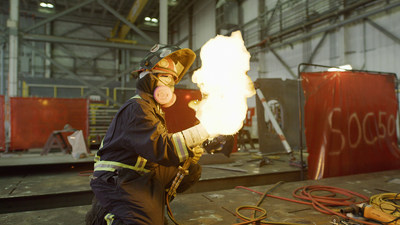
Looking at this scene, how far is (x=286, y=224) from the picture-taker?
2.79 metres

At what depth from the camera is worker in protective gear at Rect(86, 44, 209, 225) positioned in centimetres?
204

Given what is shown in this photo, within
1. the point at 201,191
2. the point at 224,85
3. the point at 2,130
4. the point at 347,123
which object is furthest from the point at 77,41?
the point at 224,85

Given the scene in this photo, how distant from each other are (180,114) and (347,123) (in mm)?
3787

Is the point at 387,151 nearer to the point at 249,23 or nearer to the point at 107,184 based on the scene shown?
the point at 107,184

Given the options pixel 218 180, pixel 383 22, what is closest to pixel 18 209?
pixel 218 180

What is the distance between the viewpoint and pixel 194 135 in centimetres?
213

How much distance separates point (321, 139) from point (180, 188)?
359 centimetres

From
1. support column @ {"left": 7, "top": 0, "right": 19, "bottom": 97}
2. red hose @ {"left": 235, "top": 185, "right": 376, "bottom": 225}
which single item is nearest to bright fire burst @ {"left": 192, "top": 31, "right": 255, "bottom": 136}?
red hose @ {"left": 235, "top": 185, "right": 376, "bottom": 225}

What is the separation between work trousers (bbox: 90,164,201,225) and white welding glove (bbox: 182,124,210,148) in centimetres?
49

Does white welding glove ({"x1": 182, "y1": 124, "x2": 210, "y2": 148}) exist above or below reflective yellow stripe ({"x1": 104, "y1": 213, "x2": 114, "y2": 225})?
above

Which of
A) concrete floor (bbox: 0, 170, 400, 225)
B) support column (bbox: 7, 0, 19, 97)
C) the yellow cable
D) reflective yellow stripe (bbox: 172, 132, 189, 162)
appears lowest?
concrete floor (bbox: 0, 170, 400, 225)

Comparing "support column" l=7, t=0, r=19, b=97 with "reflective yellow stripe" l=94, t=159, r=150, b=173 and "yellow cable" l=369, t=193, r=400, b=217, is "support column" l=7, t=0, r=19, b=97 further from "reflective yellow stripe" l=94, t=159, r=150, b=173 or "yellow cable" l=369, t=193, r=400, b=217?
"yellow cable" l=369, t=193, r=400, b=217

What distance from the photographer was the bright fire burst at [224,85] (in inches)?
92.3

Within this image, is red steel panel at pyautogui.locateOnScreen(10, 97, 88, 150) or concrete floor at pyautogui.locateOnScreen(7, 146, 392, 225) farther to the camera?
red steel panel at pyautogui.locateOnScreen(10, 97, 88, 150)
